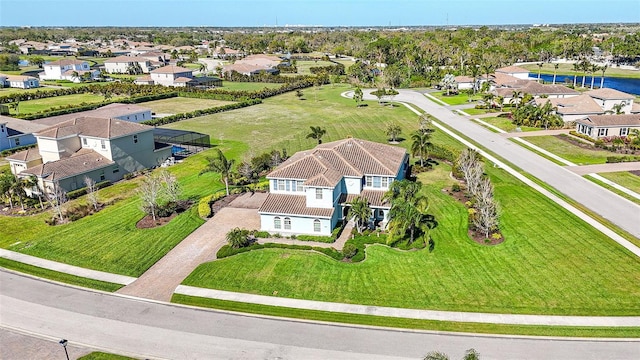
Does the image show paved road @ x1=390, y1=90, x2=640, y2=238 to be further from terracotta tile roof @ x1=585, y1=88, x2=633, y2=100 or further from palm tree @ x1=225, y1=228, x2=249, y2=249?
palm tree @ x1=225, y1=228, x2=249, y2=249

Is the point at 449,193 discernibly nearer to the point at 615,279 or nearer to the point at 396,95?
the point at 615,279

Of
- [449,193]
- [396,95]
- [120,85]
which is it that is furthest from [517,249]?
[120,85]

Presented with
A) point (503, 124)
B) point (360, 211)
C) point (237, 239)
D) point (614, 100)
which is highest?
point (614, 100)

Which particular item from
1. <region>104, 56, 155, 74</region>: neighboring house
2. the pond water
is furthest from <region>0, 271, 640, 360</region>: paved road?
<region>104, 56, 155, 74</region>: neighboring house

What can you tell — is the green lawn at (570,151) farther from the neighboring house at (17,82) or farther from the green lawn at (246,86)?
the neighboring house at (17,82)

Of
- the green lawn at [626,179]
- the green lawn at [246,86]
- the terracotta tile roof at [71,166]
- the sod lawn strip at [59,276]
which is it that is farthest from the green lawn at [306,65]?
the sod lawn strip at [59,276]

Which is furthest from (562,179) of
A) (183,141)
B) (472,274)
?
(183,141)

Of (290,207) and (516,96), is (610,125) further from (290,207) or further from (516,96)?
(290,207)
